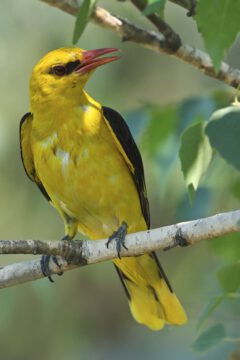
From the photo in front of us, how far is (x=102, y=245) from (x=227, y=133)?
1188 millimetres

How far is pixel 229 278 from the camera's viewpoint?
12.1 feet

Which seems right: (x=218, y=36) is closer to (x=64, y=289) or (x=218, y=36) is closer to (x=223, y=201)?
(x=223, y=201)

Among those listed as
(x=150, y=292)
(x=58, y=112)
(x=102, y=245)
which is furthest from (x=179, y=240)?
(x=150, y=292)

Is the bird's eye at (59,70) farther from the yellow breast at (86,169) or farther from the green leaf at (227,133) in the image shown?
the green leaf at (227,133)

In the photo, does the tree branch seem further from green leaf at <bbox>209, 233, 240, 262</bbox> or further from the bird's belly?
the bird's belly

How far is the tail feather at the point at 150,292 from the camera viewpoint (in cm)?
527

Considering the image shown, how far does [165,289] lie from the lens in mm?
5363

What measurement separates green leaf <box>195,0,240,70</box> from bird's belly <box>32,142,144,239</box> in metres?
1.86

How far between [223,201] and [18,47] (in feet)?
14.0

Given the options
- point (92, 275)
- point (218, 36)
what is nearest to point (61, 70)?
point (218, 36)

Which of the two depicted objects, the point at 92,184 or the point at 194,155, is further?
the point at 92,184

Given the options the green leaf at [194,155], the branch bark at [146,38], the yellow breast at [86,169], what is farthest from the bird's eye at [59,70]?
the green leaf at [194,155]

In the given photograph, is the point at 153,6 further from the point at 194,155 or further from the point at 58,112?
the point at 58,112

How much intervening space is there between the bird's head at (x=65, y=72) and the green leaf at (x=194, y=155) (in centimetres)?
147
